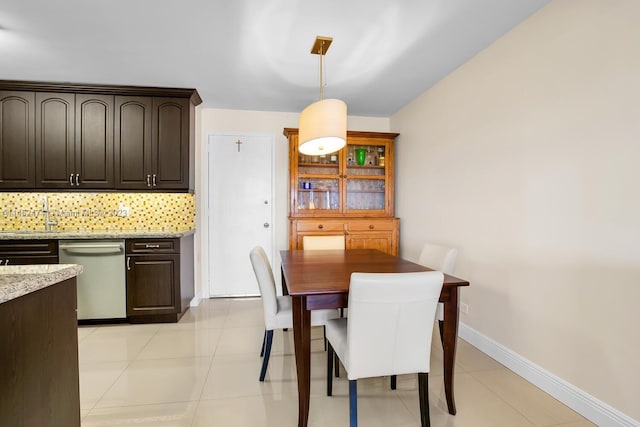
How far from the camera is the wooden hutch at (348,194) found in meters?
3.88

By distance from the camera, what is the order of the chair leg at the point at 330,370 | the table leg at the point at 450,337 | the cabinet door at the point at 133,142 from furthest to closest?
the cabinet door at the point at 133,142
the chair leg at the point at 330,370
the table leg at the point at 450,337

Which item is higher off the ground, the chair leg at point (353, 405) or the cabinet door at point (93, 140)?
the cabinet door at point (93, 140)

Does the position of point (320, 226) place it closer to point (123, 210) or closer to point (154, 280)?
point (154, 280)

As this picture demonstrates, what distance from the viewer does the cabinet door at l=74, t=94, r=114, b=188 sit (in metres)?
3.30

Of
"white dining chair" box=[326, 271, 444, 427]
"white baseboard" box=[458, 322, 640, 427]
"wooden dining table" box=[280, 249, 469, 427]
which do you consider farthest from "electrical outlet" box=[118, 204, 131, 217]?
"white baseboard" box=[458, 322, 640, 427]

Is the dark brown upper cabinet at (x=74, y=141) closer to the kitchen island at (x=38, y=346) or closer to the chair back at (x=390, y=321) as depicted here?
the kitchen island at (x=38, y=346)

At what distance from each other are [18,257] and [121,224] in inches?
35.7

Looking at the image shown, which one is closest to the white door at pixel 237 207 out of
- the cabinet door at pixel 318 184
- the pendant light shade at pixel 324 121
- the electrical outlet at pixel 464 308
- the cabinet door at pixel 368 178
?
the cabinet door at pixel 318 184

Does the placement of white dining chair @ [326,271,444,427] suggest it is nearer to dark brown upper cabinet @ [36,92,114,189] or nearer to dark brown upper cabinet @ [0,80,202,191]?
dark brown upper cabinet @ [0,80,202,191]

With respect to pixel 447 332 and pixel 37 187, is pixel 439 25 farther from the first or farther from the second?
pixel 37 187

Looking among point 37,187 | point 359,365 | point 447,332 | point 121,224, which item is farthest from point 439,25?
point 37,187

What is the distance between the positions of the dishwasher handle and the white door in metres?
1.13

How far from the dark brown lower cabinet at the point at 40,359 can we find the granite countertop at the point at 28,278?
0.05 meters

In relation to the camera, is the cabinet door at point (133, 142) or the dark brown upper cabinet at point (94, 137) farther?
the cabinet door at point (133, 142)
